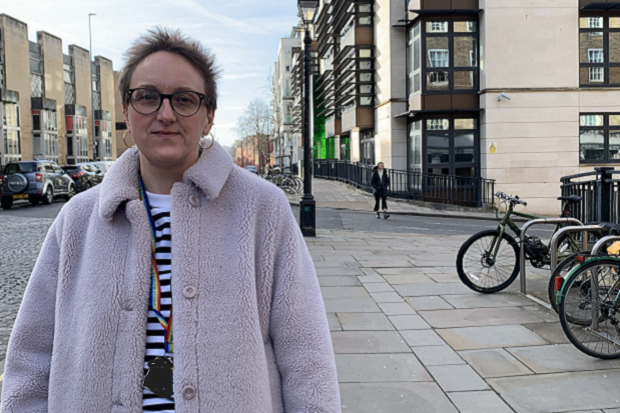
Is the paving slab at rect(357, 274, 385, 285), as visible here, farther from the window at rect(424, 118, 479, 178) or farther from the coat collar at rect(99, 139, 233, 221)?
the window at rect(424, 118, 479, 178)

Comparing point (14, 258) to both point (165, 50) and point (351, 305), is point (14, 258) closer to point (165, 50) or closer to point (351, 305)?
point (351, 305)

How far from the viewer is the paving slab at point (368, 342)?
4617 mm

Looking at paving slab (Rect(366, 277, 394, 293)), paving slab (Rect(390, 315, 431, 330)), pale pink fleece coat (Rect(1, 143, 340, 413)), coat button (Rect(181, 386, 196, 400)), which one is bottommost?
paving slab (Rect(390, 315, 431, 330))

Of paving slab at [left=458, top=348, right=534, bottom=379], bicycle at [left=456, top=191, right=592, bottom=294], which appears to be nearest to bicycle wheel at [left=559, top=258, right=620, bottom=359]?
paving slab at [left=458, top=348, right=534, bottom=379]

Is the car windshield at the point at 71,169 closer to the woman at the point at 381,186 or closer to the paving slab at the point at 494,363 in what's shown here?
the woman at the point at 381,186

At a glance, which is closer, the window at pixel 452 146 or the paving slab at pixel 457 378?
the paving slab at pixel 457 378

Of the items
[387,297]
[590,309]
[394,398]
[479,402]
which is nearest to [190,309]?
[394,398]

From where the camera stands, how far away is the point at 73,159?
52.5 meters

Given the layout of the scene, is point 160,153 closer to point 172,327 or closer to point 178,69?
point 178,69

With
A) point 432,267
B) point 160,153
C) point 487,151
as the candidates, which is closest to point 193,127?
point 160,153

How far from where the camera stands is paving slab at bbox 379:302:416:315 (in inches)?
227

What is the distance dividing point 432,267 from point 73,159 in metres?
50.3

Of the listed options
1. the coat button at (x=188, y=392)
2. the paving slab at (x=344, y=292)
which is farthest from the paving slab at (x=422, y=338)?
the coat button at (x=188, y=392)

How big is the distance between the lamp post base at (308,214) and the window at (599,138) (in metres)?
14.5
